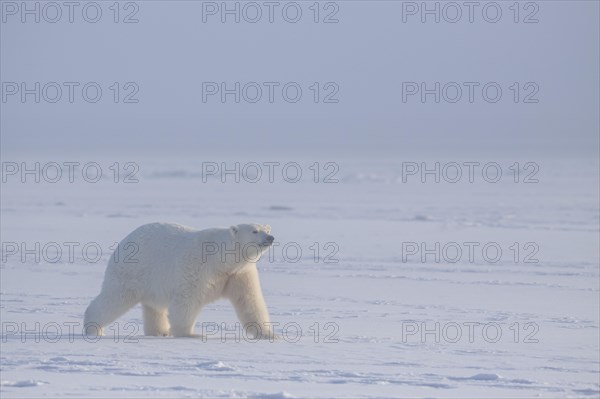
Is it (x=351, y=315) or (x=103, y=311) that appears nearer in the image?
(x=103, y=311)

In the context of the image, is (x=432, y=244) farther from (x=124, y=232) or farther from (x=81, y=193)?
(x=81, y=193)

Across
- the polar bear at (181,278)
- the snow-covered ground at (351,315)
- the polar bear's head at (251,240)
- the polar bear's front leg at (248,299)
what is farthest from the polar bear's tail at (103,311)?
the polar bear's head at (251,240)

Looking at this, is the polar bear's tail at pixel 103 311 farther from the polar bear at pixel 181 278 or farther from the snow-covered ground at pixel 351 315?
the snow-covered ground at pixel 351 315

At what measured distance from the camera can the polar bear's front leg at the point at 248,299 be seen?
902 centimetres

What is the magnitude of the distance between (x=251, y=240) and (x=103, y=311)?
58.6 inches

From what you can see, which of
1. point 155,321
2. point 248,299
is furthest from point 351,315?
point 155,321

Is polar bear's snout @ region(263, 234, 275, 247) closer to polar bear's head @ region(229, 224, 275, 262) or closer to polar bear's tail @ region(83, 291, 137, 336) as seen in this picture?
polar bear's head @ region(229, 224, 275, 262)

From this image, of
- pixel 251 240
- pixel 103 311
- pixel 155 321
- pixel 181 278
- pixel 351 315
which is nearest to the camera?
pixel 181 278

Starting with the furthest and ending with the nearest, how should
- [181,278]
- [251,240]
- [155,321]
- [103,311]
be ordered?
[155,321], [103,311], [251,240], [181,278]

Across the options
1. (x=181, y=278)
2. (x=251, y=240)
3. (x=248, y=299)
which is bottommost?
(x=248, y=299)

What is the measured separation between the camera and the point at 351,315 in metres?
10.3

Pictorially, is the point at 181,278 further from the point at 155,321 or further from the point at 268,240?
the point at 268,240

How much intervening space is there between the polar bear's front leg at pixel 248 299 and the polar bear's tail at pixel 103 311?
96 cm

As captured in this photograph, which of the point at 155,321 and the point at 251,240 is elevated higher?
the point at 251,240
